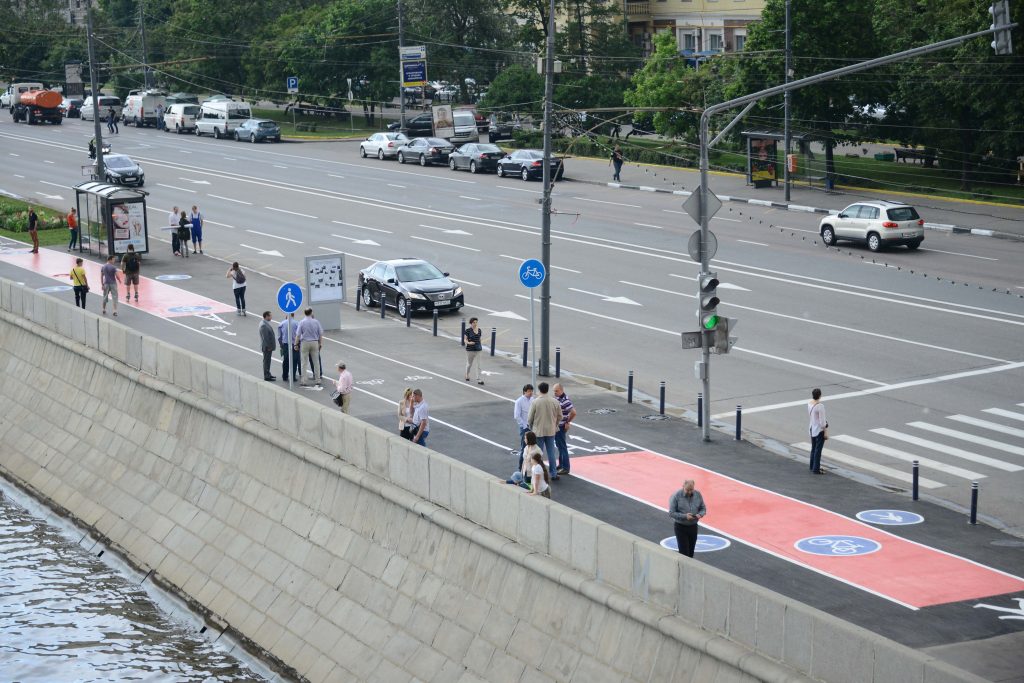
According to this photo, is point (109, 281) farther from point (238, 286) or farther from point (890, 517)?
point (890, 517)

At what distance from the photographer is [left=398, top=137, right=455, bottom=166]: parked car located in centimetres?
6894

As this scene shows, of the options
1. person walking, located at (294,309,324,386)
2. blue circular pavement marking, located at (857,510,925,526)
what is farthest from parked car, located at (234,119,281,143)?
blue circular pavement marking, located at (857,510,925,526)

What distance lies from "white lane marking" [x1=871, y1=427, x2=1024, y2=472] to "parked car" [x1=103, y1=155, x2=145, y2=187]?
4359cm

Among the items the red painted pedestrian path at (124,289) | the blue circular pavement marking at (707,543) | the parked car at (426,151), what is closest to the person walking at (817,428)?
the blue circular pavement marking at (707,543)

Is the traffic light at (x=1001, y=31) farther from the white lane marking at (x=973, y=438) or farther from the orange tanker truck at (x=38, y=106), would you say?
the orange tanker truck at (x=38, y=106)

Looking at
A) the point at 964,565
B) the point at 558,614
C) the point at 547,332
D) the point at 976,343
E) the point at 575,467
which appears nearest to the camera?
the point at 558,614

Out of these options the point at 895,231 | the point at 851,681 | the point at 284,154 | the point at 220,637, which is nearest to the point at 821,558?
the point at 851,681

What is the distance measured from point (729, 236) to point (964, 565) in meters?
29.6

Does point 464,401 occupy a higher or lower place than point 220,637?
higher

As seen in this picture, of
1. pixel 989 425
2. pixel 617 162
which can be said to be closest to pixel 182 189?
pixel 617 162

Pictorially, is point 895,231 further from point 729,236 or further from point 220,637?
point 220,637

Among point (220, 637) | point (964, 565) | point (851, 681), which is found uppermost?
point (851, 681)

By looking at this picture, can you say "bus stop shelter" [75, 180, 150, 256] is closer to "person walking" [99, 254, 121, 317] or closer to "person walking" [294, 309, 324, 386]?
"person walking" [99, 254, 121, 317]

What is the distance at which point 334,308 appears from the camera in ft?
110
